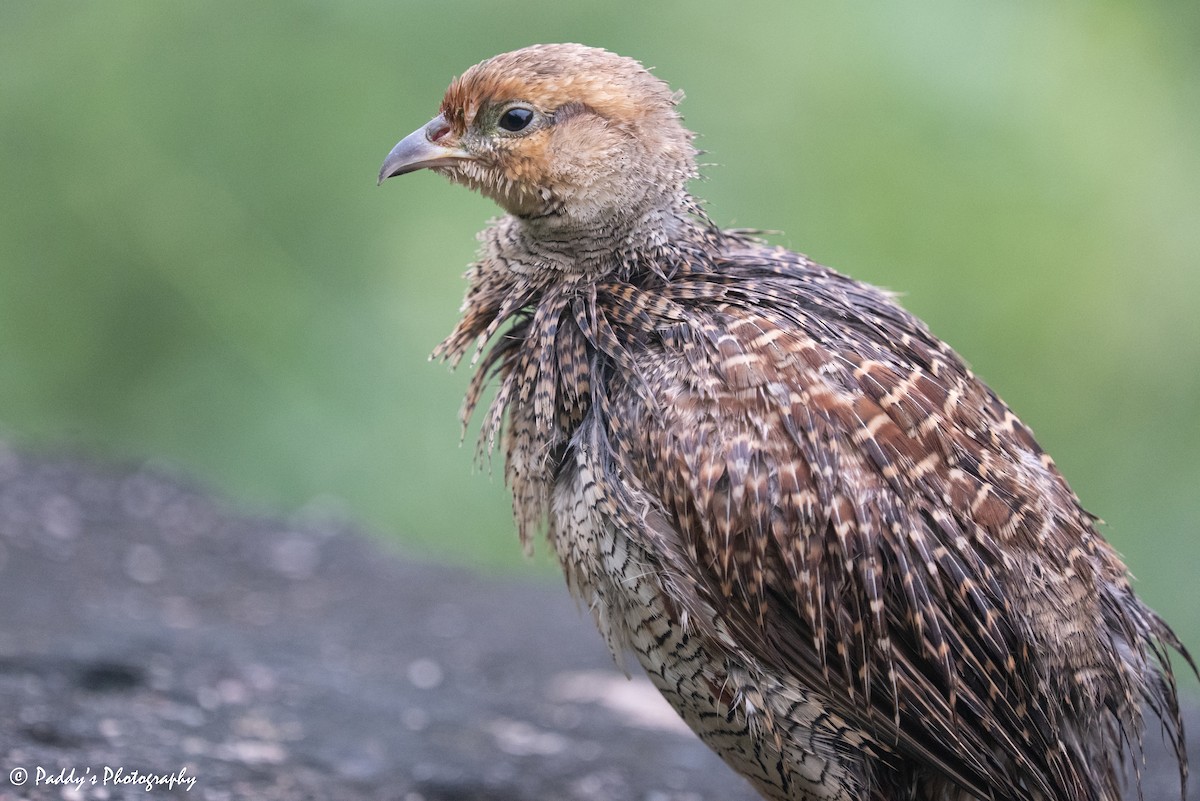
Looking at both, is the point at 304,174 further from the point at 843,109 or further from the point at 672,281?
the point at 672,281

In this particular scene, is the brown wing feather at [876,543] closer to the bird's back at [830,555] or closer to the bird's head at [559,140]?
the bird's back at [830,555]

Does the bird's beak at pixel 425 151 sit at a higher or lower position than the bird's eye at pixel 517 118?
higher

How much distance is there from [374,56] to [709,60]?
2.02m

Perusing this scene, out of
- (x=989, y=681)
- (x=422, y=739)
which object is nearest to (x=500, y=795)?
(x=422, y=739)

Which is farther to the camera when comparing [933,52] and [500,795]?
[933,52]

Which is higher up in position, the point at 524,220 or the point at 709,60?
the point at 709,60

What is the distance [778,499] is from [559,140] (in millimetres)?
1119

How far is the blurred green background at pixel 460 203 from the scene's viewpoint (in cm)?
711

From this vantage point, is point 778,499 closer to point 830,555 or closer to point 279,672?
point 830,555

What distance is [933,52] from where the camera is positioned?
713 centimetres

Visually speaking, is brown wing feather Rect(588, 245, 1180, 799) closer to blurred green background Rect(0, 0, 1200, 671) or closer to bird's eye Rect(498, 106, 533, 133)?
bird's eye Rect(498, 106, 533, 133)

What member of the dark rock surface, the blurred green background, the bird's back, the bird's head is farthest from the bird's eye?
the blurred green background

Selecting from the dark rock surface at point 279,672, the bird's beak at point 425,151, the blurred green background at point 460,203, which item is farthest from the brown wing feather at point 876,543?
the blurred green background at point 460,203

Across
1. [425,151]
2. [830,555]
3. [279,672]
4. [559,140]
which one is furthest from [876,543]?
[279,672]
